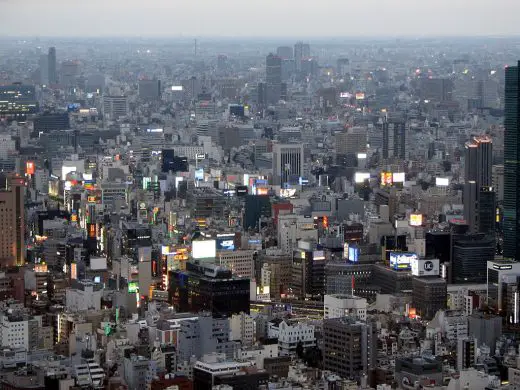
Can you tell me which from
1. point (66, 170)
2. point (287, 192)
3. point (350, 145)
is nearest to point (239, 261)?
point (287, 192)

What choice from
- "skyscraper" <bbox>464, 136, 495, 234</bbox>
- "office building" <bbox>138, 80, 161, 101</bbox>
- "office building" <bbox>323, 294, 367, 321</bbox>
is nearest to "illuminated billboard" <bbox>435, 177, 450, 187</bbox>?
"skyscraper" <bbox>464, 136, 495, 234</bbox>

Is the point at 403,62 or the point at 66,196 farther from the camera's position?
the point at 403,62

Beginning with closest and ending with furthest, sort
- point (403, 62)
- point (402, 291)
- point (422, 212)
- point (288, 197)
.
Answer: point (402, 291) < point (422, 212) < point (288, 197) < point (403, 62)

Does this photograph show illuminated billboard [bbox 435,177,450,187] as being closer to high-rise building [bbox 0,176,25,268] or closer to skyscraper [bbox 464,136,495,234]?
skyscraper [bbox 464,136,495,234]

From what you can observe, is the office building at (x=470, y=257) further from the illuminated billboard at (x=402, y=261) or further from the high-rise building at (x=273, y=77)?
the high-rise building at (x=273, y=77)

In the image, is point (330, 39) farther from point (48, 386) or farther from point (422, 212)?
point (48, 386)

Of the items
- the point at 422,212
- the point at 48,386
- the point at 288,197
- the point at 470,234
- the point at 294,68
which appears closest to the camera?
the point at 48,386

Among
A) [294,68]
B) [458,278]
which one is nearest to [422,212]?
[458,278]
